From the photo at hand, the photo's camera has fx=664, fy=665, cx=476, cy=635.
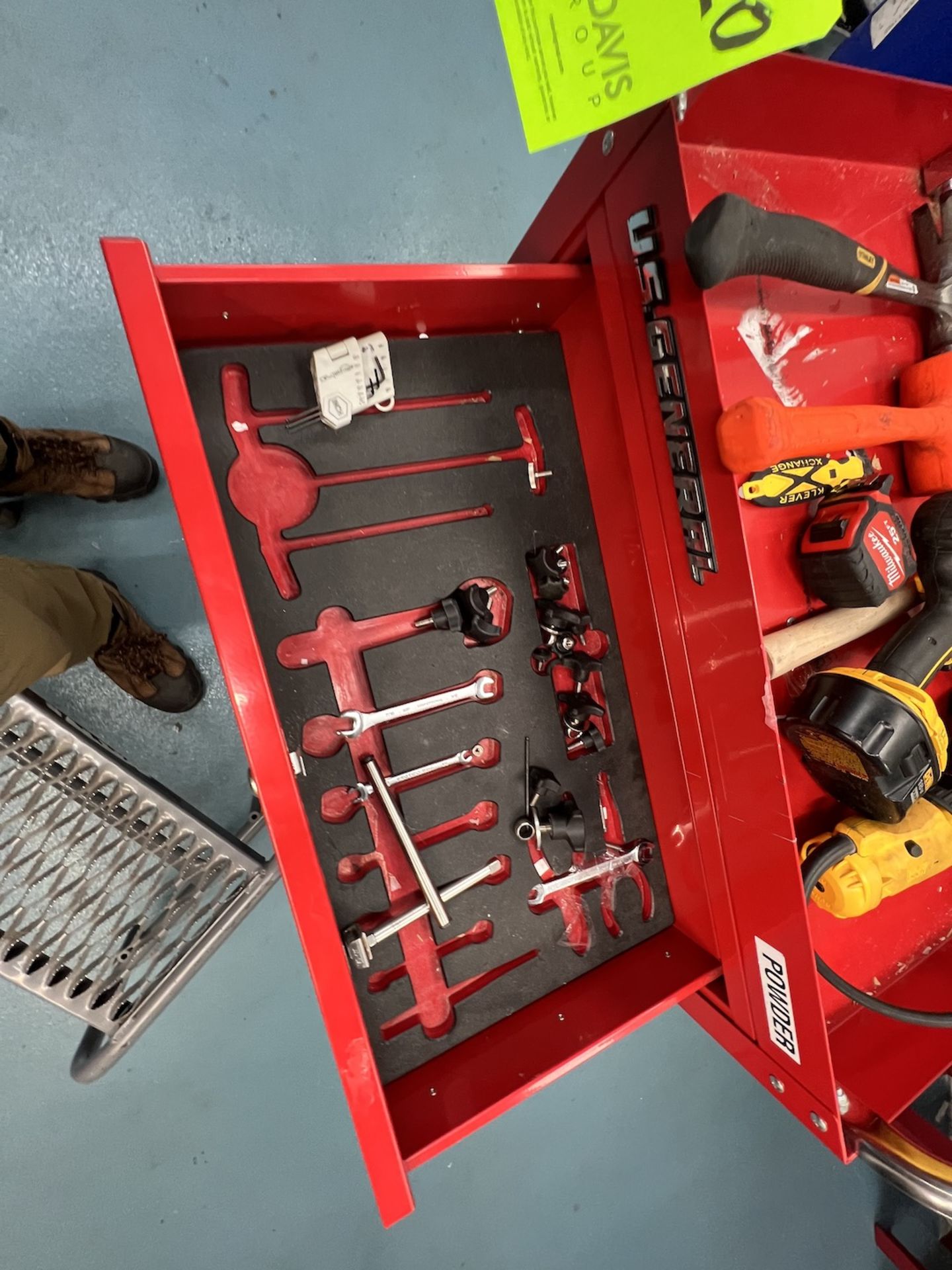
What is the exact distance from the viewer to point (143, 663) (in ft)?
3.14

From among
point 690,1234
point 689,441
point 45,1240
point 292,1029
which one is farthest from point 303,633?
point 690,1234

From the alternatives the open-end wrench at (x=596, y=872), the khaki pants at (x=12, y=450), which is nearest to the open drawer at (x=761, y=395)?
the open-end wrench at (x=596, y=872)

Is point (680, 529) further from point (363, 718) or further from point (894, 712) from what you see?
point (363, 718)

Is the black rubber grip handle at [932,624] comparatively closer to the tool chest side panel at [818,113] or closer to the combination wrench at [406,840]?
the tool chest side panel at [818,113]

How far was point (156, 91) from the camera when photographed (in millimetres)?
990

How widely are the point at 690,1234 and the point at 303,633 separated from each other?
147cm

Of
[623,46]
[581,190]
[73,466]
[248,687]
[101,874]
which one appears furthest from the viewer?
[73,466]

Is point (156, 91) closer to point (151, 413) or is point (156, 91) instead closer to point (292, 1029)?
point (151, 413)

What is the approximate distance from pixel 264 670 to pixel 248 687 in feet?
0.06

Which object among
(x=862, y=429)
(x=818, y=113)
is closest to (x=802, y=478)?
(x=862, y=429)

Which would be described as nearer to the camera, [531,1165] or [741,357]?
[741,357]

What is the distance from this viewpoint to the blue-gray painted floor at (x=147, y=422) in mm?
971

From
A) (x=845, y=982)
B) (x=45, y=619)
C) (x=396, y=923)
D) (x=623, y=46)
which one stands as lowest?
(x=845, y=982)

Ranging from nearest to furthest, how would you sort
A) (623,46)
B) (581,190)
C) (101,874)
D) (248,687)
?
(623,46)
(248,687)
(581,190)
(101,874)
